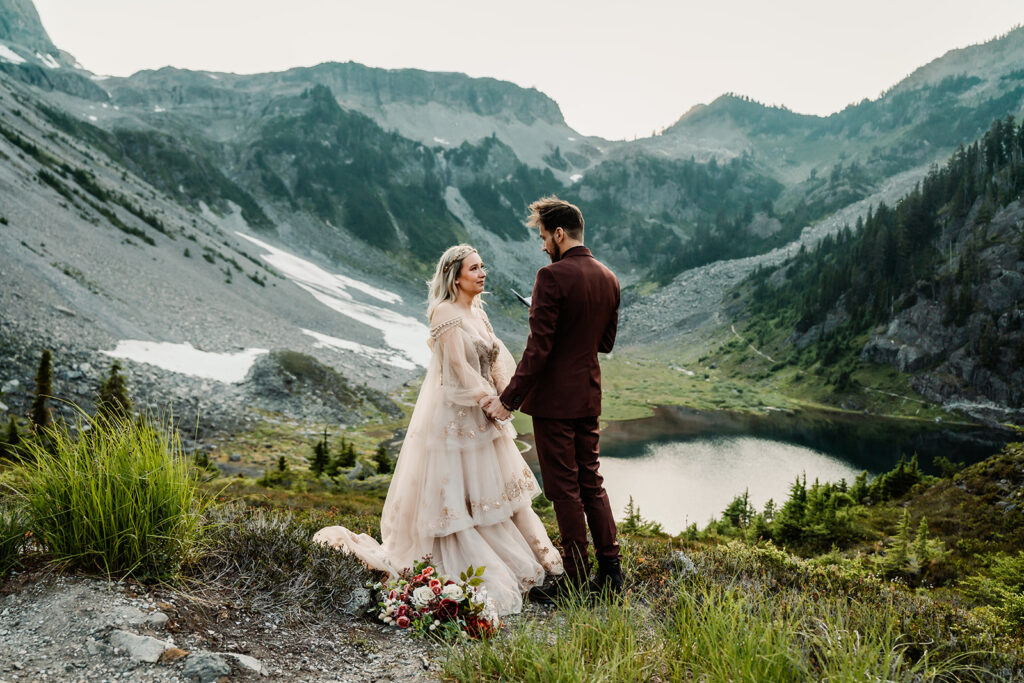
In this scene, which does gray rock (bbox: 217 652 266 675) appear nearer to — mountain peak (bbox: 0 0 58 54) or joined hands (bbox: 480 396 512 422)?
joined hands (bbox: 480 396 512 422)

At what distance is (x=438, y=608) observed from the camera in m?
5.01

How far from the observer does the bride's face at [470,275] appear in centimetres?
→ 613

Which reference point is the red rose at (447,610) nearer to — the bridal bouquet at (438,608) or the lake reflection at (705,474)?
the bridal bouquet at (438,608)

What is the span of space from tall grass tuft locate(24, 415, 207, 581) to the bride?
6.40ft

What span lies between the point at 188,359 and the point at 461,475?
32662mm

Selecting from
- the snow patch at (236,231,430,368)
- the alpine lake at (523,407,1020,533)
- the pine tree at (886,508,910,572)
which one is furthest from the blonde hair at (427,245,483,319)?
the snow patch at (236,231,430,368)

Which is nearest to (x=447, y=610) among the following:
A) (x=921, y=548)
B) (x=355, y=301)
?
(x=921, y=548)

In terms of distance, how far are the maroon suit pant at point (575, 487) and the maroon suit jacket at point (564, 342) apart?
197 mm

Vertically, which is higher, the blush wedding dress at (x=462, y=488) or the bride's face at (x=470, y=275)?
the bride's face at (x=470, y=275)

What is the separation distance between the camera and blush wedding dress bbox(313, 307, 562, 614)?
598 cm

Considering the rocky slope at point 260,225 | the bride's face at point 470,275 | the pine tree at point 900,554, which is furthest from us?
the rocky slope at point 260,225

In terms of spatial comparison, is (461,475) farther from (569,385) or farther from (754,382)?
(754,382)

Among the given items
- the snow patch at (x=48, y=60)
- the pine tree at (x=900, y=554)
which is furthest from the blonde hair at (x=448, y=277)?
the snow patch at (x=48, y=60)

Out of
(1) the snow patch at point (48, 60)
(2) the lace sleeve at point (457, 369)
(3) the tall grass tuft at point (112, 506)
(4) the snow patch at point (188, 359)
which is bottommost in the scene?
(4) the snow patch at point (188, 359)
